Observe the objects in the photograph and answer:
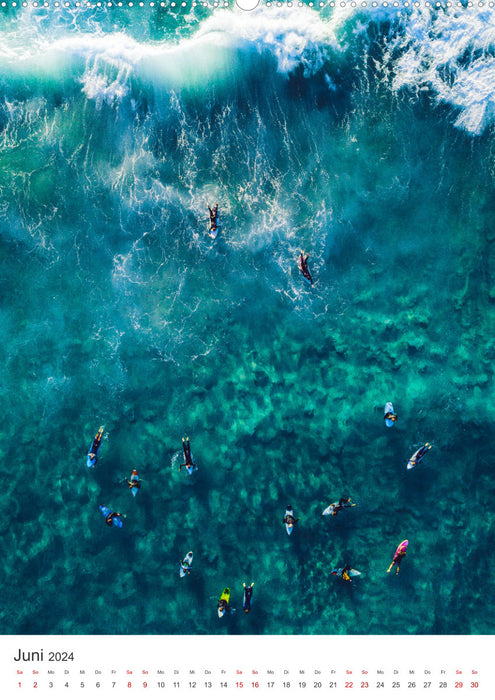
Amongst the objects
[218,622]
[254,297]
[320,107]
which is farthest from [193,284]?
[218,622]

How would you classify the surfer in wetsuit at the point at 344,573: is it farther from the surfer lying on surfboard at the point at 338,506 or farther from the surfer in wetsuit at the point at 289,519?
the surfer in wetsuit at the point at 289,519

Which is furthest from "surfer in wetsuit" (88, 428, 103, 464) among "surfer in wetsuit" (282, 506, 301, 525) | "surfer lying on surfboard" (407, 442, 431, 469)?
"surfer lying on surfboard" (407, 442, 431, 469)

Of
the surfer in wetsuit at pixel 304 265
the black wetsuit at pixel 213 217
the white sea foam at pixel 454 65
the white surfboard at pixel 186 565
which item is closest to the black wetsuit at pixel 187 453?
the white surfboard at pixel 186 565

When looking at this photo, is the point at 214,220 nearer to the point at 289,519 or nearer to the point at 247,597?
the point at 289,519
